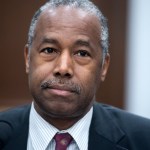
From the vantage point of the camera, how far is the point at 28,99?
3529mm

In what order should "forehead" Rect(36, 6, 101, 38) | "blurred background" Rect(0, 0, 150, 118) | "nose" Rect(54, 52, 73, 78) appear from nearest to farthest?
1. "nose" Rect(54, 52, 73, 78)
2. "forehead" Rect(36, 6, 101, 38)
3. "blurred background" Rect(0, 0, 150, 118)

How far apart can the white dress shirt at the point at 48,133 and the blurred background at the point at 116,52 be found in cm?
128

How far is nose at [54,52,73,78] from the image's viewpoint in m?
2.04

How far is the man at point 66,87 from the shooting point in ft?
6.81

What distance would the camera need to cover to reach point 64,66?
2047 mm

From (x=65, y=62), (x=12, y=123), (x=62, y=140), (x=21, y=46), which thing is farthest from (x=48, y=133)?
(x=21, y=46)

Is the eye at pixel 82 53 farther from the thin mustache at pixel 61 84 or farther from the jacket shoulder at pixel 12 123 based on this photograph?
the jacket shoulder at pixel 12 123

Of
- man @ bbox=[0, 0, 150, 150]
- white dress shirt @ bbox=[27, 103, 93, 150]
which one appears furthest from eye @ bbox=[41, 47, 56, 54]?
white dress shirt @ bbox=[27, 103, 93, 150]

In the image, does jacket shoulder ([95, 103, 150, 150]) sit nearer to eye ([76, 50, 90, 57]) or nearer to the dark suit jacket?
the dark suit jacket

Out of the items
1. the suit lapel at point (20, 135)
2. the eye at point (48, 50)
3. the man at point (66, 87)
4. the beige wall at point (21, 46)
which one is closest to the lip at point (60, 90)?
the man at point (66, 87)

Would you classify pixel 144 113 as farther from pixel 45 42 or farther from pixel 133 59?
pixel 45 42

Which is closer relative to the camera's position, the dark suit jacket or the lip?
the lip

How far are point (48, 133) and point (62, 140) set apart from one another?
0.24ft

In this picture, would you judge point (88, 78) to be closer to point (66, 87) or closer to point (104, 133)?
point (66, 87)
